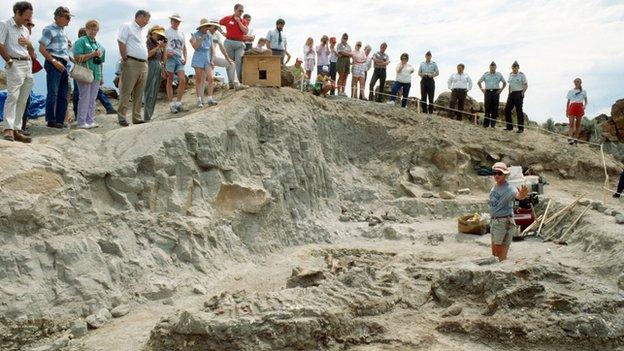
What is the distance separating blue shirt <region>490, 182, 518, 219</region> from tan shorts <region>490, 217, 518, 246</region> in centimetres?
10

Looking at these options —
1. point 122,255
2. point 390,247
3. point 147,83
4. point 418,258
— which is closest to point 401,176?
point 390,247

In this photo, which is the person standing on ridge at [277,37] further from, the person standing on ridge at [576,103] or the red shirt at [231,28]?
the person standing on ridge at [576,103]

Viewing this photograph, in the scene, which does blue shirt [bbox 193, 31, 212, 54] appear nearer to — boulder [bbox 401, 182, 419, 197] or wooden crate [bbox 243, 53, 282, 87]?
wooden crate [bbox 243, 53, 282, 87]

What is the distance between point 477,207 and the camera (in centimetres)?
1491

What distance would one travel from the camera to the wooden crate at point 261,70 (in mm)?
13836

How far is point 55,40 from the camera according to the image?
10.8 metres

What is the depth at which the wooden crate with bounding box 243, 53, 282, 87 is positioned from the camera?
13.8 meters

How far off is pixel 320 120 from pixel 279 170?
2.72 metres

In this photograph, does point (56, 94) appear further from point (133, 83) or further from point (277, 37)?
point (277, 37)

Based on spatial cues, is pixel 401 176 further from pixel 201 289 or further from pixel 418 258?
pixel 201 289

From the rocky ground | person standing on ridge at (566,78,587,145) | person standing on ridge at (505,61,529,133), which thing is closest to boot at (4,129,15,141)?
the rocky ground

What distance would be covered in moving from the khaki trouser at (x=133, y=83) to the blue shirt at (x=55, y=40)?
3.46 feet

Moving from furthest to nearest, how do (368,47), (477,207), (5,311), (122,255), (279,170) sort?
(368,47)
(477,207)
(279,170)
(122,255)
(5,311)

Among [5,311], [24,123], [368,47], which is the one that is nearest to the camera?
[5,311]
